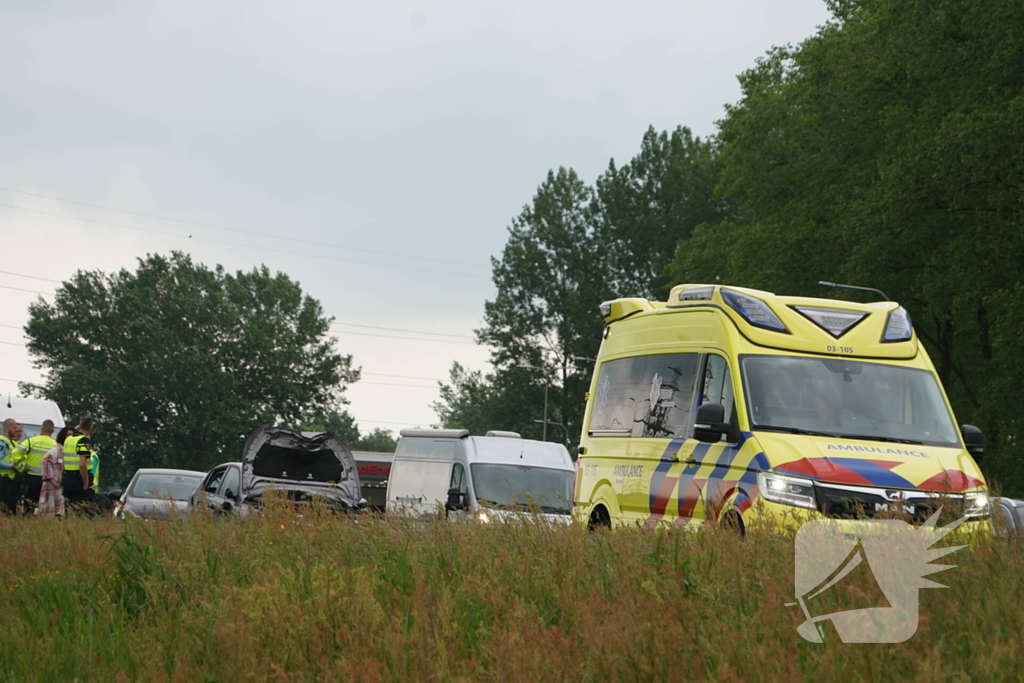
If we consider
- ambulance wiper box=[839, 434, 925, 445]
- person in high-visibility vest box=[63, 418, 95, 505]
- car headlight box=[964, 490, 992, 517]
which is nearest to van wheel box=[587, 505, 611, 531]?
ambulance wiper box=[839, 434, 925, 445]

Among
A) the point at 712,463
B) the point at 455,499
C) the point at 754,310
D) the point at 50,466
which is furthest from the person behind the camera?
the point at 455,499

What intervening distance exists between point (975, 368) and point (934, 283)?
6864 mm

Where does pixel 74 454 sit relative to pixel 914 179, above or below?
below

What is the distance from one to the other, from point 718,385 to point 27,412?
17111 mm

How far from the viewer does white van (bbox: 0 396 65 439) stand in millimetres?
23547

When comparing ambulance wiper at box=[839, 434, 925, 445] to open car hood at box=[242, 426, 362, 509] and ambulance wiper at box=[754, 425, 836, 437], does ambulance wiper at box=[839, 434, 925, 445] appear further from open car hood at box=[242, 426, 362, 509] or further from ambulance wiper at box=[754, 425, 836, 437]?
open car hood at box=[242, 426, 362, 509]

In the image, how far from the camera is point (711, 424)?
32.7 ft

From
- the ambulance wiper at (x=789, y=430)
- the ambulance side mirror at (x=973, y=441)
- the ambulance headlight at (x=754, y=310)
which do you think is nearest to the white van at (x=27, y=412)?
the ambulance headlight at (x=754, y=310)

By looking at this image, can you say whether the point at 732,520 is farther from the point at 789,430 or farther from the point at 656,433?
the point at 656,433

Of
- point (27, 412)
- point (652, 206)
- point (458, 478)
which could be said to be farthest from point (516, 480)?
point (652, 206)

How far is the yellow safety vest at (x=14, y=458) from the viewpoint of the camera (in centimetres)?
1753

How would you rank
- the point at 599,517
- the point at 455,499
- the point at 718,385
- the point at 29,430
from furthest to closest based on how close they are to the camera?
the point at 29,430 → the point at 455,499 → the point at 599,517 → the point at 718,385

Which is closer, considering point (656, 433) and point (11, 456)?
point (656, 433)

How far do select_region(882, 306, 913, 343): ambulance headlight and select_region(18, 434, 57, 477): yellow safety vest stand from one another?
11.7 meters
